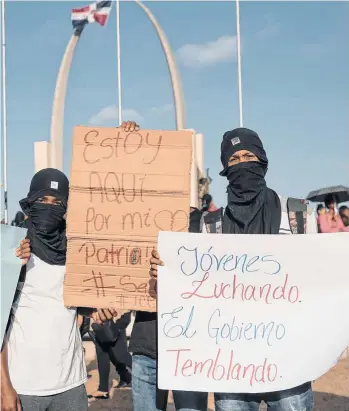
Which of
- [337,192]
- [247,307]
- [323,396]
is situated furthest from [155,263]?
[337,192]

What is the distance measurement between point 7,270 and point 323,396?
4547 millimetres

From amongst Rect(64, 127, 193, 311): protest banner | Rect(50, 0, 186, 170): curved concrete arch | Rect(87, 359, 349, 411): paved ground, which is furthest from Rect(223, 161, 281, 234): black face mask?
Rect(50, 0, 186, 170): curved concrete arch

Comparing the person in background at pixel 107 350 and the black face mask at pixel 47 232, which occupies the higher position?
the black face mask at pixel 47 232

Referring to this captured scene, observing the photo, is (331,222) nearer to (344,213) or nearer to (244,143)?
(344,213)

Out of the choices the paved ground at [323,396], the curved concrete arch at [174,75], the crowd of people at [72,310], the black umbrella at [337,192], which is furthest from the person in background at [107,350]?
the curved concrete arch at [174,75]

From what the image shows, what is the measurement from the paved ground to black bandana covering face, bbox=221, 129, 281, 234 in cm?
377

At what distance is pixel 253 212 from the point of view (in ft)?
8.93

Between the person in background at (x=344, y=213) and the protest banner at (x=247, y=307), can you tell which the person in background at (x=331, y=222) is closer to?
the person in background at (x=344, y=213)

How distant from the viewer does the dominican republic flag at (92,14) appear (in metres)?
21.6

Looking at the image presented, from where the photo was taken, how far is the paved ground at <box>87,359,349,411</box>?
19.8 feet

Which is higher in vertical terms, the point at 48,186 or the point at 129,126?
the point at 129,126

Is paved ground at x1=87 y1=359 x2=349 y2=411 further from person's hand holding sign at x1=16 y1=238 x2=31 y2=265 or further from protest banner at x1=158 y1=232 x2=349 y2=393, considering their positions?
person's hand holding sign at x1=16 y1=238 x2=31 y2=265

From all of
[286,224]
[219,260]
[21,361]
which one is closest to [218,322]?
[219,260]

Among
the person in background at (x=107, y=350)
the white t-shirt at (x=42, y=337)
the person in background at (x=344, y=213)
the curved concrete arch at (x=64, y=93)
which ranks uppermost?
the curved concrete arch at (x=64, y=93)
